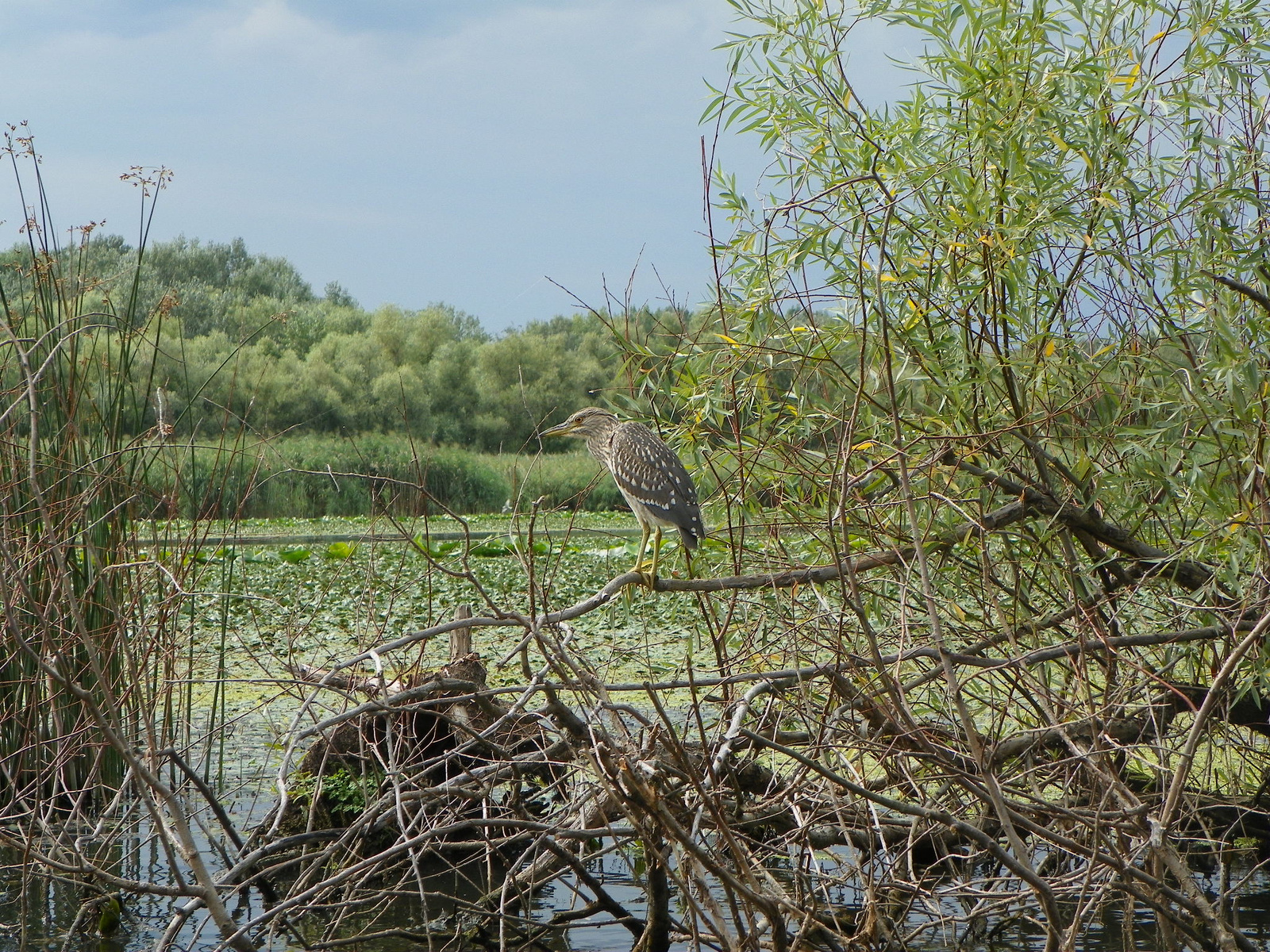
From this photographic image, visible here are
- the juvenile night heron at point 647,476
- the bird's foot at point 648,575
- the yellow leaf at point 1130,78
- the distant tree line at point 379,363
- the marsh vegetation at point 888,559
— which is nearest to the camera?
the marsh vegetation at point 888,559

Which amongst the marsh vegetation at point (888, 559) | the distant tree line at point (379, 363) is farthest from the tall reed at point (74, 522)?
the distant tree line at point (379, 363)

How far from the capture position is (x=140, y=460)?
4727mm

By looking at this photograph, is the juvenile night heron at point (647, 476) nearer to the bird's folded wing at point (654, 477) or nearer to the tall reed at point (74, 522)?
the bird's folded wing at point (654, 477)

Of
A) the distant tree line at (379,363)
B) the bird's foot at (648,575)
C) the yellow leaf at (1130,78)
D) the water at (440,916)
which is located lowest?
the water at (440,916)

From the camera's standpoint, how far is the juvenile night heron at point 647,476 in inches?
171

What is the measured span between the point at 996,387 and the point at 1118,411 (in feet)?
1.15

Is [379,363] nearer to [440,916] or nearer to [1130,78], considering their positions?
[440,916]

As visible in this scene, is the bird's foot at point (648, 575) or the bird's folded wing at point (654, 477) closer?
the bird's foot at point (648, 575)

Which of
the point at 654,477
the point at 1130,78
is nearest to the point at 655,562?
the point at 654,477

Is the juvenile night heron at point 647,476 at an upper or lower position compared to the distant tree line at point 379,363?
lower

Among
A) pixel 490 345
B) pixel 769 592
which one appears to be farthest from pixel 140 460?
pixel 490 345

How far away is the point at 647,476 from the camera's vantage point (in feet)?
15.5

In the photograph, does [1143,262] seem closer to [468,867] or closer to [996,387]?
[996,387]

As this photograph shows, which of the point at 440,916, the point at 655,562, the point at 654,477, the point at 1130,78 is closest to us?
the point at 1130,78
